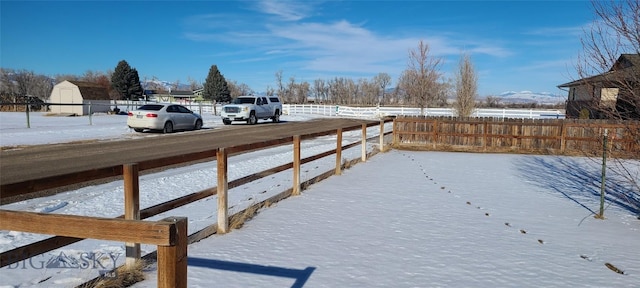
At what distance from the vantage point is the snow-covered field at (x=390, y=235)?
4.11 m

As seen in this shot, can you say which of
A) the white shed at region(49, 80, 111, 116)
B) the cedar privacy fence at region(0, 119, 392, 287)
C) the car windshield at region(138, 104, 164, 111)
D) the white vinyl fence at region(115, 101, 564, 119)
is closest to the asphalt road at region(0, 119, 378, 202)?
the cedar privacy fence at region(0, 119, 392, 287)

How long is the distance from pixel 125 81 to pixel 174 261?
265 ft

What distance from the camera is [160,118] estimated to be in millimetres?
20359

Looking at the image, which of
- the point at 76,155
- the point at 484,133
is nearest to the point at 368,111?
the point at 484,133

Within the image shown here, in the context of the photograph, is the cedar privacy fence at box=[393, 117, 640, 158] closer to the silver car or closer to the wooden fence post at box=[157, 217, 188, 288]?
the silver car

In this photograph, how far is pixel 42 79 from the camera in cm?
12350

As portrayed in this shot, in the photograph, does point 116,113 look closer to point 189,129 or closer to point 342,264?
point 189,129

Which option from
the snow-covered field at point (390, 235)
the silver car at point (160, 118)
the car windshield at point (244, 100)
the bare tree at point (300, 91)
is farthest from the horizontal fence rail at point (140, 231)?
the bare tree at point (300, 91)

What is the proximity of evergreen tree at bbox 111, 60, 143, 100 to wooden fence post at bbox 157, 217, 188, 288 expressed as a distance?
78794mm

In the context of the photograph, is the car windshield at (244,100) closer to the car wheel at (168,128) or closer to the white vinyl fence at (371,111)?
the car wheel at (168,128)

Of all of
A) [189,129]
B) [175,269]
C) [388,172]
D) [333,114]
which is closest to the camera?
[175,269]

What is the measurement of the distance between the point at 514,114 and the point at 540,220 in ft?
137

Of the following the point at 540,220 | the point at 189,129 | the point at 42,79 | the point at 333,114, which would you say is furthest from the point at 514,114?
the point at 42,79

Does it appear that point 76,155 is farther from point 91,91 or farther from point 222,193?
point 91,91
